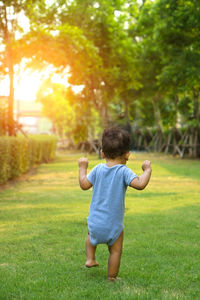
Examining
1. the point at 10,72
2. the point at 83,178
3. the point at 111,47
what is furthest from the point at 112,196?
the point at 111,47

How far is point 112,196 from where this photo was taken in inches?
149

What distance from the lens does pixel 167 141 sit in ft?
97.3

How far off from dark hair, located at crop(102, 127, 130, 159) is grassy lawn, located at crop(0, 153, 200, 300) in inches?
42.8

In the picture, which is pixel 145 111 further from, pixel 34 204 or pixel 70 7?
pixel 34 204

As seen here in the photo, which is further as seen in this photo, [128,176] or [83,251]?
[83,251]

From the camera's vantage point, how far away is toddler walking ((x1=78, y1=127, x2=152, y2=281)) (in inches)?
147

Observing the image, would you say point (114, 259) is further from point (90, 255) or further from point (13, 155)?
point (13, 155)

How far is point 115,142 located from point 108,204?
0.52 meters

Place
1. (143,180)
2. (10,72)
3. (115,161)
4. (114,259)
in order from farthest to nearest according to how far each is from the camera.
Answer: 1. (10,72)
2. (115,161)
3. (114,259)
4. (143,180)

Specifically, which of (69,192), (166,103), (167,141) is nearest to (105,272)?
(69,192)

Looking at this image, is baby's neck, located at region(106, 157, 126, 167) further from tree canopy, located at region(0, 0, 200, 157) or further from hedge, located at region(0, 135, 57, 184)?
tree canopy, located at region(0, 0, 200, 157)

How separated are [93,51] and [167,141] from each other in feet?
37.5

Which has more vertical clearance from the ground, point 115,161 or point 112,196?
point 115,161

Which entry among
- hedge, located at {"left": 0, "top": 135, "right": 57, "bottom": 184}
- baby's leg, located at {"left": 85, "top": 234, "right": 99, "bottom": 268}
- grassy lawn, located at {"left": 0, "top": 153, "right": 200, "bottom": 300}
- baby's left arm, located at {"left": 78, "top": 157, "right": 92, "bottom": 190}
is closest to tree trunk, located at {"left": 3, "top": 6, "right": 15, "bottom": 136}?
hedge, located at {"left": 0, "top": 135, "right": 57, "bottom": 184}
